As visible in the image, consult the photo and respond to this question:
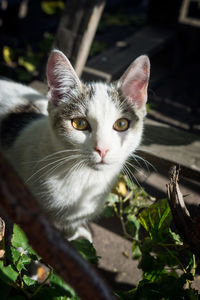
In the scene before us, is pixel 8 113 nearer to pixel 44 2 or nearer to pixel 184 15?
pixel 184 15

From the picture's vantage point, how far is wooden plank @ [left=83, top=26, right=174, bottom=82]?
2.58 meters

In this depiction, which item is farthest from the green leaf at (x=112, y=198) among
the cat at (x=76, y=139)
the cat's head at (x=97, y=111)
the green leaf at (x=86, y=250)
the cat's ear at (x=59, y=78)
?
the cat's ear at (x=59, y=78)

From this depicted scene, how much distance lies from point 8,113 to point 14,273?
1.13m

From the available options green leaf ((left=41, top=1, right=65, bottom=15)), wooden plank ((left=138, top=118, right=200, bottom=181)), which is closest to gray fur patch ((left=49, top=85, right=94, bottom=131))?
wooden plank ((left=138, top=118, right=200, bottom=181))

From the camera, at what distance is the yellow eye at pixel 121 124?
1.46 m

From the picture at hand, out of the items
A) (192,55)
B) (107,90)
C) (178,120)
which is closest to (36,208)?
(107,90)

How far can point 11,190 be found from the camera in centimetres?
59

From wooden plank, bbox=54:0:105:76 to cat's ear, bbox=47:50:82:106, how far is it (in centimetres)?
89

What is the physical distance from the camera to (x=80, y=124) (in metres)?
1.47

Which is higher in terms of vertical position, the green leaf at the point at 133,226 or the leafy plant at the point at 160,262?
the leafy plant at the point at 160,262

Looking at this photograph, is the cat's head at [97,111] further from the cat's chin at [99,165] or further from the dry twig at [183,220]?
the dry twig at [183,220]

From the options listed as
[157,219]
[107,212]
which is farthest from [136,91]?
[107,212]

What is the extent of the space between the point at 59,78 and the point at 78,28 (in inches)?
39.1

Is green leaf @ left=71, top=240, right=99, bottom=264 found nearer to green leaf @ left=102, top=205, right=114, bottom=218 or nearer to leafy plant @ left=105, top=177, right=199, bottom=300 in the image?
leafy plant @ left=105, top=177, right=199, bottom=300
